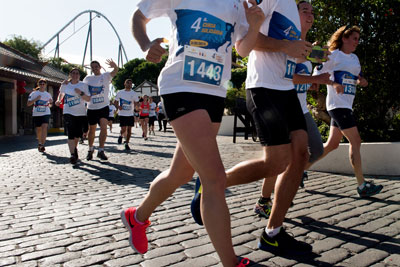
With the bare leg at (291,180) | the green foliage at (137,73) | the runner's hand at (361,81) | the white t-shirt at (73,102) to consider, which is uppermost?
the green foliage at (137,73)

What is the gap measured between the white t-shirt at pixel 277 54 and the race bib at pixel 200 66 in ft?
2.52

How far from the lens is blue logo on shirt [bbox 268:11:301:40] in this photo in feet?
9.66

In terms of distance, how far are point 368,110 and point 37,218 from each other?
5.68 meters

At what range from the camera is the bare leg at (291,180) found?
2.78m

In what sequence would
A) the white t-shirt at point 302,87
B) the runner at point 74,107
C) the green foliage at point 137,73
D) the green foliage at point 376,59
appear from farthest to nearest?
the green foliage at point 137,73 → the runner at point 74,107 → the green foliage at point 376,59 → the white t-shirt at point 302,87

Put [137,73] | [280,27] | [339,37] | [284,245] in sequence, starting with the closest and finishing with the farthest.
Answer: [284,245] → [280,27] → [339,37] → [137,73]

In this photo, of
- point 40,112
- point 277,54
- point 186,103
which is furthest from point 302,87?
point 40,112

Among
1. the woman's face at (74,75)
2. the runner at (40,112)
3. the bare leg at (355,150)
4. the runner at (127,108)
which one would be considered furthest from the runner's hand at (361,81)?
the runner at (40,112)

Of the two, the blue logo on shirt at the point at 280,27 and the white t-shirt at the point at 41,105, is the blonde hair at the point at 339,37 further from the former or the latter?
the white t-shirt at the point at 41,105

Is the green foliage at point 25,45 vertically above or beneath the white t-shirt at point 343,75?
above

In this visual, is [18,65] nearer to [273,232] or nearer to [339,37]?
[339,37]

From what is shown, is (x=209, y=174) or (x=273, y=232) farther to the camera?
(x=273, y=232)

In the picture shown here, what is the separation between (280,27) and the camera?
9.67ft

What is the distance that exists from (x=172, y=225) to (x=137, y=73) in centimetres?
7262
